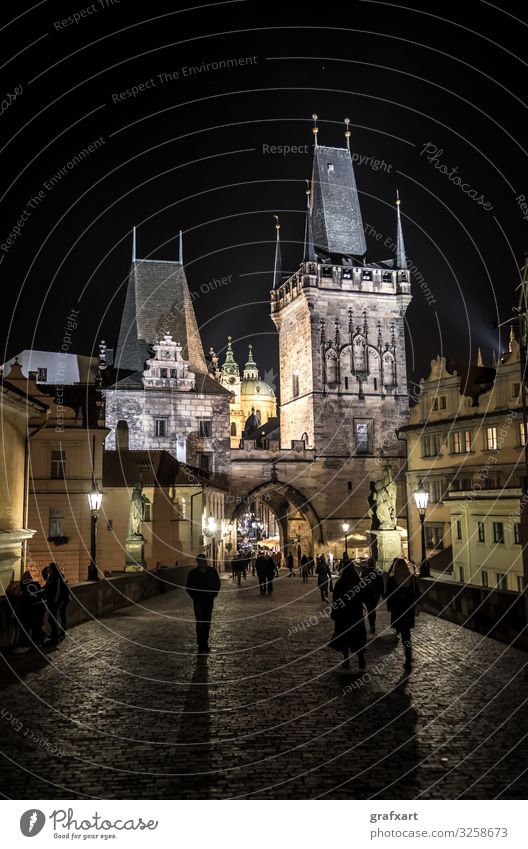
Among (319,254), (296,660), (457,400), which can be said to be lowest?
(296,660)

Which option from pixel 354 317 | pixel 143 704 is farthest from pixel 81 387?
pixel 143 704

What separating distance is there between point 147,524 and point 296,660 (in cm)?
2563

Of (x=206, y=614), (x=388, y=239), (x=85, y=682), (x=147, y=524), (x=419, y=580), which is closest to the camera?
(x=85, y=682)

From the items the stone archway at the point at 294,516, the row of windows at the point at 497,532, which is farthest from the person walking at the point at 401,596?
the stone archway at the point at 294,516

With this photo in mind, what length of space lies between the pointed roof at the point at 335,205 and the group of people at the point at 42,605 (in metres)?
45.4

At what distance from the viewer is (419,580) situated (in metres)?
17.3

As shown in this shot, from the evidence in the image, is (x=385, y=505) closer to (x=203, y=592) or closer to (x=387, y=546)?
(x=387, y=546)

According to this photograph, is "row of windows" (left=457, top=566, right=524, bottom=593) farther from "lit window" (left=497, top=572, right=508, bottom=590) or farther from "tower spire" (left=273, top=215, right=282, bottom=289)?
"tower spire" (left=273, top=215, right=282, bottom=289)

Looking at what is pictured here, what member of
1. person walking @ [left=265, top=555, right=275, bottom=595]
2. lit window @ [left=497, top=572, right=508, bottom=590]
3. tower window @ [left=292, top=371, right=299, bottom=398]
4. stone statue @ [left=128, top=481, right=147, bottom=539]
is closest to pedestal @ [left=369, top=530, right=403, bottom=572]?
person walking @ [left=265, top=555, right=275, bottom=595]

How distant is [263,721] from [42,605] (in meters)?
5.68

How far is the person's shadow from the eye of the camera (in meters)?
5.63

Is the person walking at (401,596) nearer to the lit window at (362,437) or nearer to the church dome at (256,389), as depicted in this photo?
the lit window at (362,437)
